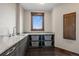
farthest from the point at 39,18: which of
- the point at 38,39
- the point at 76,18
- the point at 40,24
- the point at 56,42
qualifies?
the point at 76,18

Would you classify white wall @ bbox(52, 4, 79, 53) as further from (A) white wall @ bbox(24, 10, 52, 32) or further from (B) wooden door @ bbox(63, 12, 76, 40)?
(A) white wall @ bbox(24, 10, 52, 32)

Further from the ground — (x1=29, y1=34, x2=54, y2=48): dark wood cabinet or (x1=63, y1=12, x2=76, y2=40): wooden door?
(x1=63, y1=12, x2=76, y2=40): wooden door

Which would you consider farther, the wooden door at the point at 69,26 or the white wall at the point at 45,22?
the white wall at the point at 45,22

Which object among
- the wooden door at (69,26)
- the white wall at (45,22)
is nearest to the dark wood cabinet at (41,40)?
the white wall at (45,22)

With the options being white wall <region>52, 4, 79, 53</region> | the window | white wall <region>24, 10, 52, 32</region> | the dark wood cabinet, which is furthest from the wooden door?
the window

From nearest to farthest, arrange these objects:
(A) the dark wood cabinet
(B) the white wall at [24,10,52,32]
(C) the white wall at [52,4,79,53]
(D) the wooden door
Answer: (C) the white wall at [52,4,79,53]
(D) the wooden door
(A) the dark wood cabinet
(B) the white wall at [24,10,52,32]

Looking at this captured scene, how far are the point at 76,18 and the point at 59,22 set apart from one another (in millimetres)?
1406

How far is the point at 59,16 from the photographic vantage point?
245 inches

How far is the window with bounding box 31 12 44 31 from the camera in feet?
25.4

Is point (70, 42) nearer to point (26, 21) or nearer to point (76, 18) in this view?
point (76, 18)

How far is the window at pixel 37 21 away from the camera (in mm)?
7734

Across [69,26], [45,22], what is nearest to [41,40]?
[45,22]

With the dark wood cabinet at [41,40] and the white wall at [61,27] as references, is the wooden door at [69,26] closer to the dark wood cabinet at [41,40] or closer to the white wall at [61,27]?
the white wall at [61,27]

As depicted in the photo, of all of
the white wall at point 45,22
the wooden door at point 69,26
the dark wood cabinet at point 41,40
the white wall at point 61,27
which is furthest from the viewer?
the white wall at point 45,22
